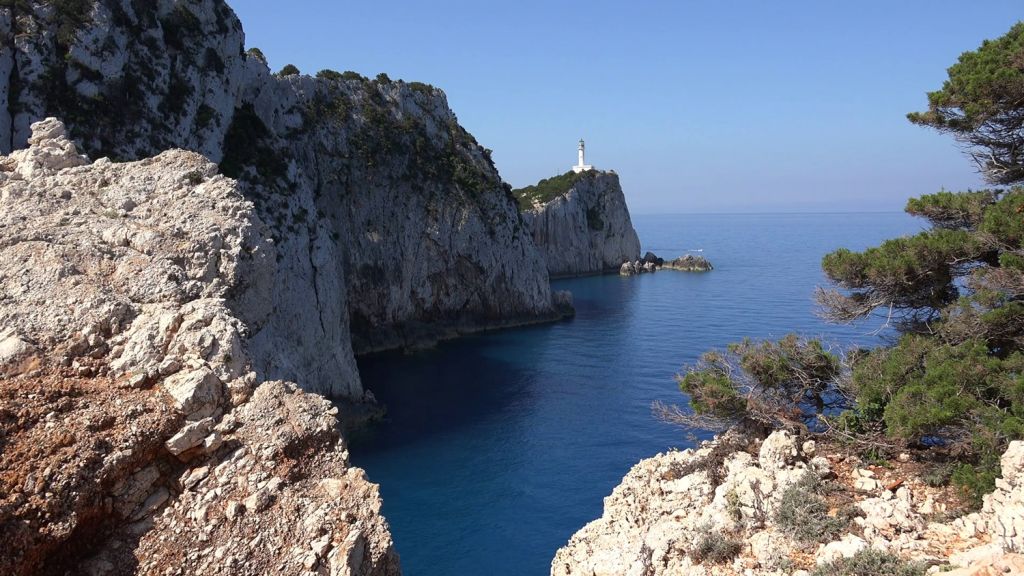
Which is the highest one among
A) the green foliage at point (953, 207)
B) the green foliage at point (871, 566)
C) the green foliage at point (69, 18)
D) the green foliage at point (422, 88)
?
the green foliage at point (422, 88)

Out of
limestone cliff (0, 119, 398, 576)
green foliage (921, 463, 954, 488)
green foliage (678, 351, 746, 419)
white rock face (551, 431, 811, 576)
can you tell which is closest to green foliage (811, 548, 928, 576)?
white rock face (551, 431, 811, 576)

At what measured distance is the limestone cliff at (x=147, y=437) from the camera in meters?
7.77

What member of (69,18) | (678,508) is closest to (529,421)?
(678,508)

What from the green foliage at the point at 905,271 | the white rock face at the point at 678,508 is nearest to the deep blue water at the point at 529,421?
the green foliage at the point at 905,271

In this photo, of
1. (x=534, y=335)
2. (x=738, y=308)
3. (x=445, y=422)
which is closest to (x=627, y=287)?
(x=738, y=308)

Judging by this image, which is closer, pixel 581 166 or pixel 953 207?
pixel 953 207

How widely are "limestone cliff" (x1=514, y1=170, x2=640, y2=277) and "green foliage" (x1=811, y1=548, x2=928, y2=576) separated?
86.9 metres

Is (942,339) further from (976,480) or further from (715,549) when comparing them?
(715,549)

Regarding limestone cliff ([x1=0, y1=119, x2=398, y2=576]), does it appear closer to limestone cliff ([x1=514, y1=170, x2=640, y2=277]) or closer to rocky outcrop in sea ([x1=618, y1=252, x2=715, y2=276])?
limestone cliff ([x1=514, y1=170, x2=640, y2=277])

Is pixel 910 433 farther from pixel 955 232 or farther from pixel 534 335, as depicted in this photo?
pixel 534 335

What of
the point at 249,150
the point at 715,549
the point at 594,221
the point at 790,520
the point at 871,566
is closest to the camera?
the point at 871,566

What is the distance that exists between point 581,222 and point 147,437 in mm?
96353

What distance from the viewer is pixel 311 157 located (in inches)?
1976

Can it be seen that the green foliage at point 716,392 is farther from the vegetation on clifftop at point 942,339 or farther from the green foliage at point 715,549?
the green foliage at point 715,549
